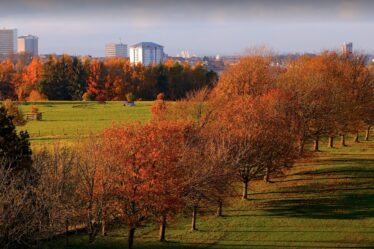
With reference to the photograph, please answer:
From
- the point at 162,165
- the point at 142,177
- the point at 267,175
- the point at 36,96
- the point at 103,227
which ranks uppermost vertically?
the point at 162,165

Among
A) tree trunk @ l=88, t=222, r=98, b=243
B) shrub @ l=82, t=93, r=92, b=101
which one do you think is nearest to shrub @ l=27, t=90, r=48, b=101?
shrub @ l=82, t=93, r=92, b=101

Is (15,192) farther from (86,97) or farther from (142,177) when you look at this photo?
(86,97)

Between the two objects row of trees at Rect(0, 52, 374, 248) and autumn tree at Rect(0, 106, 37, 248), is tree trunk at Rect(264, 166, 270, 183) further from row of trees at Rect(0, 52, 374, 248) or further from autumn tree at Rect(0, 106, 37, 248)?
autumn tree at Rect(0, 106, 37, 248)

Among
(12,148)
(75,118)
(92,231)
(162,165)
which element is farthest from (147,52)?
(162,165)

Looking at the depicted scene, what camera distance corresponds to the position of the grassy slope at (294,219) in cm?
1781

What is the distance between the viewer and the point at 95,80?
71.3 meters

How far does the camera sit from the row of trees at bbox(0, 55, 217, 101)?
69438 mm

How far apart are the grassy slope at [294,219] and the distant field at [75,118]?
15.6 metres

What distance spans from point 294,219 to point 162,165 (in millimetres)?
6478

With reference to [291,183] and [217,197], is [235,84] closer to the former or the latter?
[291,183]

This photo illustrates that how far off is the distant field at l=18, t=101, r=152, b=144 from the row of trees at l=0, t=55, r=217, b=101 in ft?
30.1

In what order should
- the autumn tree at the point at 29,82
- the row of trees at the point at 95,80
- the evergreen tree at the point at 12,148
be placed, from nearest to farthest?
1. the evergreen tree at the point at 12,148
2. the autumn tree at the point at 29,82
3. the row of trees at the point at 95,80

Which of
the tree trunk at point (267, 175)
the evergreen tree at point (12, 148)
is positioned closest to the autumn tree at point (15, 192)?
the evergreen tree at point (12, 148)

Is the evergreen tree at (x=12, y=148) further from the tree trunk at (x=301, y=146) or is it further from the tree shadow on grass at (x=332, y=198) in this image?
the tree trunk at (x=301, y=146)
